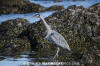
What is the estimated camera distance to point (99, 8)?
21.9m

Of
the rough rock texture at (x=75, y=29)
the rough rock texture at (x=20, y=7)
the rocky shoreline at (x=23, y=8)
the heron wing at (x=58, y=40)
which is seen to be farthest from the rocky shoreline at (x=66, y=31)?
the rough rock texture at (x=20, y=7)

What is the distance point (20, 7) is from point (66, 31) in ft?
50.9

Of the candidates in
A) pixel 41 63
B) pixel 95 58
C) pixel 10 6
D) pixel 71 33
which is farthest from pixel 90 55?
pixel 10 6

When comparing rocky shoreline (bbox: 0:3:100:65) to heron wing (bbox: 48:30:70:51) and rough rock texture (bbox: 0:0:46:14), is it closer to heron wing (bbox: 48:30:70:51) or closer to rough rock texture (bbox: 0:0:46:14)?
heron wing (bbox: 48:30:70:51)

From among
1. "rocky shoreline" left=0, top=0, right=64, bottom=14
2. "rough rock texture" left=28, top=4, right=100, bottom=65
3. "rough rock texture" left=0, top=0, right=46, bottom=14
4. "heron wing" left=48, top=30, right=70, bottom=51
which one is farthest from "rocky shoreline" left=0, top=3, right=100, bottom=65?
"rough rock texture" left=0, top=0, right=46, bottom=14

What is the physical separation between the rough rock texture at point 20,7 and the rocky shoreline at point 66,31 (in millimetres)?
12175

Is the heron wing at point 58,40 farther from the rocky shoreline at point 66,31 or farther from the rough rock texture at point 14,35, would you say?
the rough rock texture at point 14,35

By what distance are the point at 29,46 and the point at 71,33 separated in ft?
8.23

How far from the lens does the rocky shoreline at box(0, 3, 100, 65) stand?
19547 millimetres

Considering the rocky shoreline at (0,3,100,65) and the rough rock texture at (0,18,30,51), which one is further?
the rough rock texture at (0,18,30,51)

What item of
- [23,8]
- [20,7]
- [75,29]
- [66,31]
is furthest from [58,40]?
[20,7]

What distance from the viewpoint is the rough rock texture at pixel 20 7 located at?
3450cm

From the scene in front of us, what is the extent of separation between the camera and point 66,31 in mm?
20406

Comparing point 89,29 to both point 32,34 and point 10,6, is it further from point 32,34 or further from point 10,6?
point 10,6
